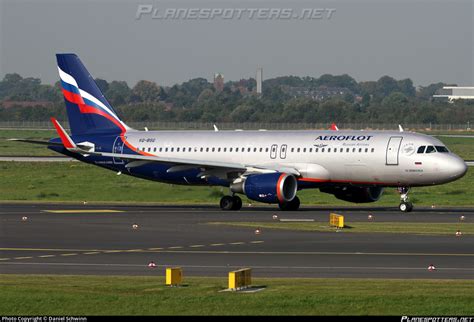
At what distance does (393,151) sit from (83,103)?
19191 millimetres

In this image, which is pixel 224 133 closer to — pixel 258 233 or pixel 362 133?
pixel 362 133

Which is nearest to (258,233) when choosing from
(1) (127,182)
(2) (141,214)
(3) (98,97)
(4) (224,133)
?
(2) (141,214)

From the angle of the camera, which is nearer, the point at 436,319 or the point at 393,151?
the point at 436,319

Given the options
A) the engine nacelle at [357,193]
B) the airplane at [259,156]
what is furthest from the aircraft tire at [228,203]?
the engine nacelle at [357,193]

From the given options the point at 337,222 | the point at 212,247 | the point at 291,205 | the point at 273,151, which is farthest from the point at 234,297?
the point at 273,151

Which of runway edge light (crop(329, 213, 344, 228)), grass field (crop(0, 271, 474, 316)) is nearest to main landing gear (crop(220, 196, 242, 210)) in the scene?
runway edge light (crop(329, 213, 344, 228))

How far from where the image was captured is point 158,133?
63.9m

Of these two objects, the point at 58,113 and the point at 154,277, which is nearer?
the point at 154,277

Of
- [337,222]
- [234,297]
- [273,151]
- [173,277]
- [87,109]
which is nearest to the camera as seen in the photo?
[234,297]

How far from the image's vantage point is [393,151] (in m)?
55.8

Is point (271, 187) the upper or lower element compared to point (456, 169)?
lower

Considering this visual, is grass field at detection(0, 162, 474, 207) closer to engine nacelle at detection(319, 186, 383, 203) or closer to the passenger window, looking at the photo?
engine nacelle at detection(319, 186, 383, 203)

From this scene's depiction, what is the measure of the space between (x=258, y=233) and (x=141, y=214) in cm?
1261

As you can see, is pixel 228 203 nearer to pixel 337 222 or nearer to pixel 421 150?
pixel 421 150
